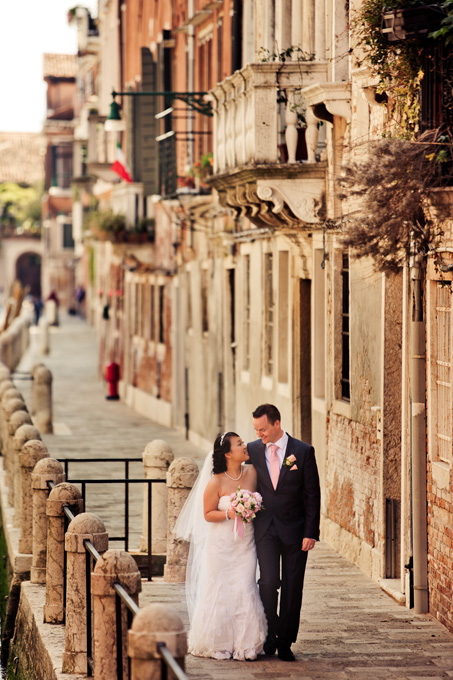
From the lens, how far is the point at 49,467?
11711 millimetres

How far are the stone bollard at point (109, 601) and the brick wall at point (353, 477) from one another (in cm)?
461

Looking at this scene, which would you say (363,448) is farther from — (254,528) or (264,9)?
(264,9)

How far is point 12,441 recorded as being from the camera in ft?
55.3

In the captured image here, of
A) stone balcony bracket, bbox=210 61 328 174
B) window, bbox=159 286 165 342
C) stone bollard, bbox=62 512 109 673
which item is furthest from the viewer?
window, bbox=159 286 165 342

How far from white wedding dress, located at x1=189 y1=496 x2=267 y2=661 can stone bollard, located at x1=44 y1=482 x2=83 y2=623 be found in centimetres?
143

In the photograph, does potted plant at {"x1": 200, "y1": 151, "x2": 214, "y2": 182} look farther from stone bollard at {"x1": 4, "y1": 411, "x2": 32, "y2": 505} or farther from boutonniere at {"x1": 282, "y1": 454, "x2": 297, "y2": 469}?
boutonniere at {"x1": 282, "y1": 454, "x2": 297, "y2": 469}

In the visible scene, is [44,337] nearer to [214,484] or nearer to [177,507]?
[177,507]

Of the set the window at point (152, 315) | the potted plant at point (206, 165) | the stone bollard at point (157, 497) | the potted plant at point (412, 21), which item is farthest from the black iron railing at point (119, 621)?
the window at point (152, 315)

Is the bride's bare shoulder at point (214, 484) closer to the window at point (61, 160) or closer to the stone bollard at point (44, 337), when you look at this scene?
the stone bollard at point (44, 337)

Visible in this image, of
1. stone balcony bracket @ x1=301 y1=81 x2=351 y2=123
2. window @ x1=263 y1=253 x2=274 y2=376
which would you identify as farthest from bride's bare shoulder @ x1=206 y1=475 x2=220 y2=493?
window @ x1=263 y1=253 x2=274 y2=376

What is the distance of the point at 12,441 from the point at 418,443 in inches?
279

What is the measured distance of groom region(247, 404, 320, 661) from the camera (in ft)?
31.0

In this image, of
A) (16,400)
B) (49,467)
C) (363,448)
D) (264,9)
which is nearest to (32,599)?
(49,467)

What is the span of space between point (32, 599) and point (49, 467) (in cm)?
104
